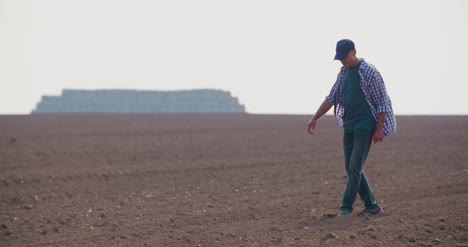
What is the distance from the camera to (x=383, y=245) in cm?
512

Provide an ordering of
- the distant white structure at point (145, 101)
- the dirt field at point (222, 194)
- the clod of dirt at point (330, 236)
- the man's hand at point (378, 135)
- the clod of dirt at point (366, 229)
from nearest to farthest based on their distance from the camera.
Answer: the clod of dirt at point (330, 236)
the clod of dirt at point (366, 229)
the dirt field at point (222, 194)
the man's hand at point (378, 135)
the distant white structure at point (145, 101)

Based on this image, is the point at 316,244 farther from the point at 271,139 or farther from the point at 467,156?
the point at 271,139

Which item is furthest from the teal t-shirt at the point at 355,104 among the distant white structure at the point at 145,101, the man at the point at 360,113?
the distant white structure at the point at 145,101

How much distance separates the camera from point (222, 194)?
853cm

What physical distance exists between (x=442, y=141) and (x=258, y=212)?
12.2 metres

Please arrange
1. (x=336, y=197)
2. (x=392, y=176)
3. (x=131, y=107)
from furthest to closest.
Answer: (x=131, y=107)
(x=392, y=176)
(x=336, y=197)

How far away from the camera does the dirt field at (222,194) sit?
18.7 feet

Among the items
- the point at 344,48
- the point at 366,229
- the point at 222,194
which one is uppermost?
the point at 344,48

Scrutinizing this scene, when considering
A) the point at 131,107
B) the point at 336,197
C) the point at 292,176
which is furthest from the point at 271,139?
the point at 131,107

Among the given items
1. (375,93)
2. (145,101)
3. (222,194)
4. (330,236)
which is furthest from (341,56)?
(145,101)

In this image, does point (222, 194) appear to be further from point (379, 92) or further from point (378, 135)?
point (379, 92)

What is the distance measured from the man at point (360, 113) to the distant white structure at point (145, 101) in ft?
266

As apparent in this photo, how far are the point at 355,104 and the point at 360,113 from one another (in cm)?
11

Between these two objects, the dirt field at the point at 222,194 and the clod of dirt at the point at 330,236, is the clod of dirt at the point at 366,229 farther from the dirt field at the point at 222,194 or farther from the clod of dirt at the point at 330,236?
the clod of dirt at the point at 330,236
